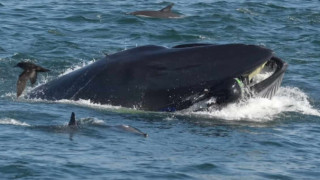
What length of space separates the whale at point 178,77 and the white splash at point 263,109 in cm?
30

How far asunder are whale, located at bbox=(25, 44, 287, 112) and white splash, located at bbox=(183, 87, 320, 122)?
11.9 inches

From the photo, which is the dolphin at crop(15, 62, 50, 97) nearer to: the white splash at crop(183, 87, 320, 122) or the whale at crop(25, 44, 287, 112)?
the whale at crop(25, 44, 287, 112)

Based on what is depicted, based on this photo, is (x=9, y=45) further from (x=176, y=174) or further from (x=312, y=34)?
(x=176, y=174)

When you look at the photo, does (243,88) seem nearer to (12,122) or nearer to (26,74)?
(12,122)

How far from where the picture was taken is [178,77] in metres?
14.1

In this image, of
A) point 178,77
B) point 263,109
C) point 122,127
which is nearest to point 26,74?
point 122,127

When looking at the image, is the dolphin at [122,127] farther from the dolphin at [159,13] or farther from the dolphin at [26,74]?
the dolphin at [159,13]

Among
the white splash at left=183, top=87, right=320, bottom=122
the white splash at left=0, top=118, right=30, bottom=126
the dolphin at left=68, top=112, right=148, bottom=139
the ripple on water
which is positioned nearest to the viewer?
the ripple on water

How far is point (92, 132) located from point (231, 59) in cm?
249

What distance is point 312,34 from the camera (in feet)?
88.5

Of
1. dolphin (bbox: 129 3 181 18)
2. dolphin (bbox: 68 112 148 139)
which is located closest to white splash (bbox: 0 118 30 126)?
dolphin (bbox: 68 112 148 139)

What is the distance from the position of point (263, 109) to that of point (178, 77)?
2.02 m

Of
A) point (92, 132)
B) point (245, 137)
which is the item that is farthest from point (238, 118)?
point (92, 132)

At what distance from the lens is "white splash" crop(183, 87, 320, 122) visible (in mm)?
14699
